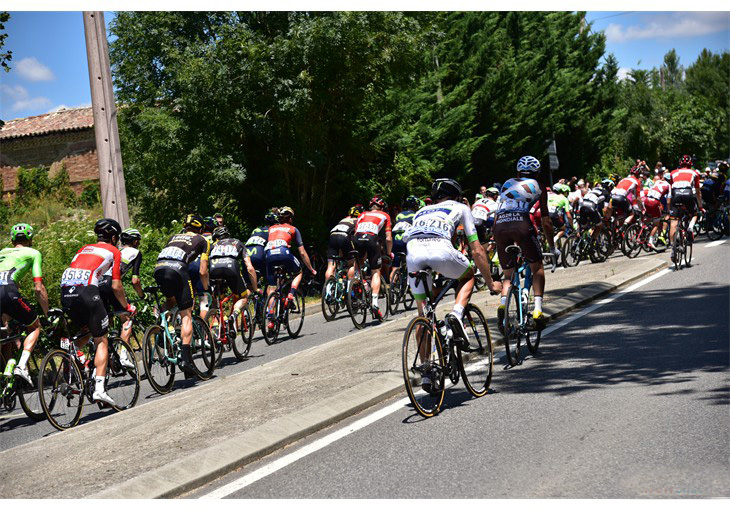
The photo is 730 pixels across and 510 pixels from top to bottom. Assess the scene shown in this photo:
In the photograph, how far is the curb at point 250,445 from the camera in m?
5.49

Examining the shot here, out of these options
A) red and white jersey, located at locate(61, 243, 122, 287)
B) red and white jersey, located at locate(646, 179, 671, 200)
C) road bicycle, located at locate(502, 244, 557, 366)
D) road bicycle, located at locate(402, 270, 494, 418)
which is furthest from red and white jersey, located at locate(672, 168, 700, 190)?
red and white jersey, located at locate(61, 243, 122, 287)

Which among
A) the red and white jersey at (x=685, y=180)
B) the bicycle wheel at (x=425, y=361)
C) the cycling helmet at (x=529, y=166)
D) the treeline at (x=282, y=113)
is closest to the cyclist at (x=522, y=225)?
the cycling helmet at (x=529, y=166)

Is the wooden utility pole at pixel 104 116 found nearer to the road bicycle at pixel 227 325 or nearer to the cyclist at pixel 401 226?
the road bicycle at pixel 227 325

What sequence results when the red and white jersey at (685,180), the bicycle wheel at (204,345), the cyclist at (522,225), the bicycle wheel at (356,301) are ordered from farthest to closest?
the red and white jersey at (685,180) → the bicycle wheel at (356,301) → the bicycle wheel at (204,345) → the cyclist at (522,225)

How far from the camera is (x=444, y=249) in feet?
24.2

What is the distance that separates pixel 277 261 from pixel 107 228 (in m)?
4.64

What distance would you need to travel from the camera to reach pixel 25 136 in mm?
36219

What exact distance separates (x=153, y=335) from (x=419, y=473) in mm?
5465

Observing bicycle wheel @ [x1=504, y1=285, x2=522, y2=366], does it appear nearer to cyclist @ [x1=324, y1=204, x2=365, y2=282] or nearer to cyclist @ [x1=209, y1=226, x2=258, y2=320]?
cyclist @ [x1=209, y1=226, x2=258, y2=320]

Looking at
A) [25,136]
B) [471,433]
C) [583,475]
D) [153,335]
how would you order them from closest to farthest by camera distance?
[583,475] < [471,433] < [153,335] < [25,136]

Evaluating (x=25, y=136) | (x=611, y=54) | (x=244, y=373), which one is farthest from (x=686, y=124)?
(x=244, y=373)

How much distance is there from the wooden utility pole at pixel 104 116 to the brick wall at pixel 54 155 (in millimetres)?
22538

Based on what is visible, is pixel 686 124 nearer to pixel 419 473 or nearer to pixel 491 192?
pixel 491 192

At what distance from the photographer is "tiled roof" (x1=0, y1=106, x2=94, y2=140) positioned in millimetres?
35906
